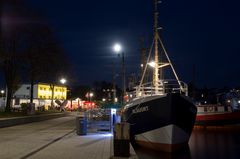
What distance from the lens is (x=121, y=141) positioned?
41.8 ft

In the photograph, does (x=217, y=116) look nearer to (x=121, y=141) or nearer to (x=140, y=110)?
(x=140, y=110)

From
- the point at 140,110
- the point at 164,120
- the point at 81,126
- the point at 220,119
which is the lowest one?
the point at 220,119

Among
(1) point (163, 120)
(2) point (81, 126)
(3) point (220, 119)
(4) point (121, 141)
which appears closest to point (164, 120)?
(1) point (163, 120)

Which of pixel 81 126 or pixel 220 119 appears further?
pixel 220 119

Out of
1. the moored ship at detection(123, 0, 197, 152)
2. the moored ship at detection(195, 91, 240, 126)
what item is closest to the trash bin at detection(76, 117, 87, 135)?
the moored ship at detection(123, 0, 197, 152)

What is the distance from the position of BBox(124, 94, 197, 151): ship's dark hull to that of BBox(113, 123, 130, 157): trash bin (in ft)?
18.1

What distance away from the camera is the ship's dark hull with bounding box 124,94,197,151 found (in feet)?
58.9

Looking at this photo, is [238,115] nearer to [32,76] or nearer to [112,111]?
[112,111]

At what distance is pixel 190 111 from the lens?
19.4 meters

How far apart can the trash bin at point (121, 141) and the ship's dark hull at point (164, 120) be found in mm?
5510

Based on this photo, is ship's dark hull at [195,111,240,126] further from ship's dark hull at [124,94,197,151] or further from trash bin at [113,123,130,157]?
trash bin at [113,123,130,157]

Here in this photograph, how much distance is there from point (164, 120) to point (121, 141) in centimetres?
577

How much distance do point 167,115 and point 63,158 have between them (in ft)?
24.1

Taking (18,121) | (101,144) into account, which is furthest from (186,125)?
(18,121)
